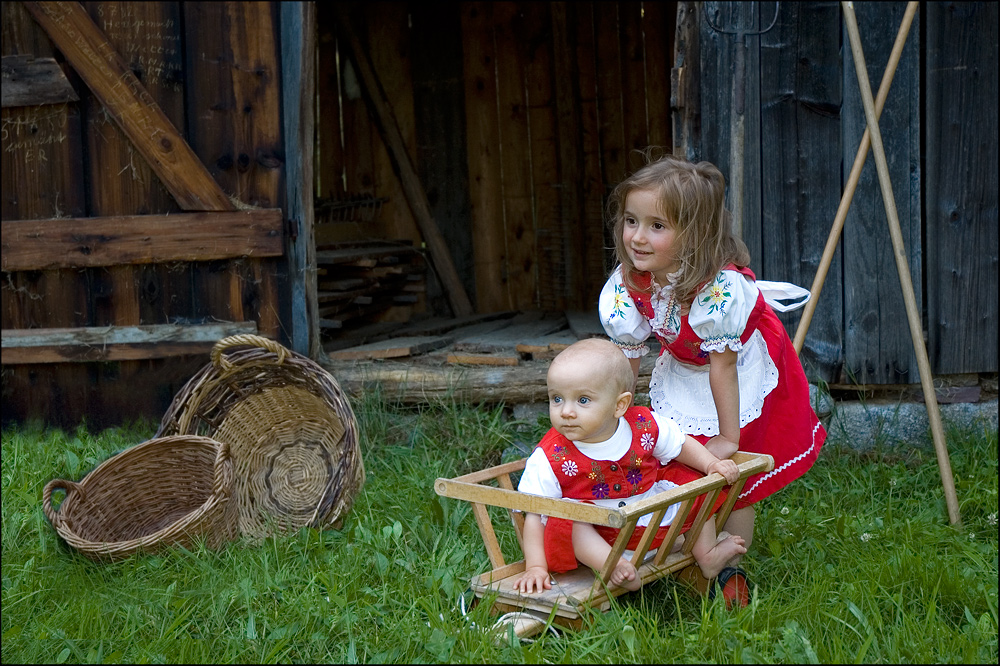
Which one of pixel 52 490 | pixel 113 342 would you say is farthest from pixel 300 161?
pixel 52 490

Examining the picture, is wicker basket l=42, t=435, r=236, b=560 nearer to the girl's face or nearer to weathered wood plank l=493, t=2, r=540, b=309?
the girl's face

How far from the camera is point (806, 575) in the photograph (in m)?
2.70

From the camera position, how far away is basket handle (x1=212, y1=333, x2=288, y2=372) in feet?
11.3

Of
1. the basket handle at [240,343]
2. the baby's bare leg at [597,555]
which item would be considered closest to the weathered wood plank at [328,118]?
the basket handle at [240,343]

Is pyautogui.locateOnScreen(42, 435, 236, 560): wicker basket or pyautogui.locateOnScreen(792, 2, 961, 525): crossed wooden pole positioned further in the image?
pyautogui.locateOnScreen(792, 2, 961, 525): crossed wooden pole

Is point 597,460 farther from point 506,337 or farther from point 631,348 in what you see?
point 506,337

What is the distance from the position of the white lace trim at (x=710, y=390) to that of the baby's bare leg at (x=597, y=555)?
0.45 metres

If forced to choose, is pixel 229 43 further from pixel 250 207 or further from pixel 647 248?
pixel 647 248

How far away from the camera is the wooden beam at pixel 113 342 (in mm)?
4246

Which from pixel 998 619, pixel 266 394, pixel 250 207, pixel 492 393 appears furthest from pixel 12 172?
pixel 998 619

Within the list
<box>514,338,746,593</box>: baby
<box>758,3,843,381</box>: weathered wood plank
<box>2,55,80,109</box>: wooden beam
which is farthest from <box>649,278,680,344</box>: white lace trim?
<box>2,55,80,109</box>: wooden beam

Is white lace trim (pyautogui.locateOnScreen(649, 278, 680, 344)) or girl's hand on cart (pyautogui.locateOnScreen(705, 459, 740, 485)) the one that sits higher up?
white lace trim (pyautogui.locateOnScreen(649, 278, 680, 344))

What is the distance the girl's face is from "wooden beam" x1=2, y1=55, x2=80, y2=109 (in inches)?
112

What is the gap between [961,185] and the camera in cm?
392
